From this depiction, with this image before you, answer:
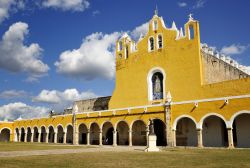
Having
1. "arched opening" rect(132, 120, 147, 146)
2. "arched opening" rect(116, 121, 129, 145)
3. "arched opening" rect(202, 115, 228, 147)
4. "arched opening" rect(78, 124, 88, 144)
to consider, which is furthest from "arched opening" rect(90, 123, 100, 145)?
"arched opening" rect(202, 115, 228, 147)

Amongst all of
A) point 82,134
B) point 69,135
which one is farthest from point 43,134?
point 82,134

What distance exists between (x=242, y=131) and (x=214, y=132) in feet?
7.67

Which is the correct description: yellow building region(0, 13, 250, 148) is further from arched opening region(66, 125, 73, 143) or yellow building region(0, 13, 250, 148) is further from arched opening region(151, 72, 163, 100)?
arched opening region(66, 125, 73, 143)

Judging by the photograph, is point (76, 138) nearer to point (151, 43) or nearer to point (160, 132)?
point (160, 132)

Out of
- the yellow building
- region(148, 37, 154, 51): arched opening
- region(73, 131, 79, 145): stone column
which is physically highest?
region(148, 37, 154, 51): arched opening

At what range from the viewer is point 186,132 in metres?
26.3

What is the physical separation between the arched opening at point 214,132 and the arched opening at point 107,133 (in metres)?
11.2

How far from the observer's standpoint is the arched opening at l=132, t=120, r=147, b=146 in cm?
2889

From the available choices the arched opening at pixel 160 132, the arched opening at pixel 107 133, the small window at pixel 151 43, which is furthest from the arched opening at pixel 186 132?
the arched opening at pixel 107 133

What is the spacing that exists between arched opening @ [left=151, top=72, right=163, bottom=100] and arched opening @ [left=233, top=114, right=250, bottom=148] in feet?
26.1

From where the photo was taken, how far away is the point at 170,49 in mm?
28719

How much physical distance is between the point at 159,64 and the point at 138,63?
2.74 metres

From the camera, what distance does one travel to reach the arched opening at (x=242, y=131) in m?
22.8

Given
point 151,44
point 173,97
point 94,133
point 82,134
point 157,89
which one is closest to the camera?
point 173,97
